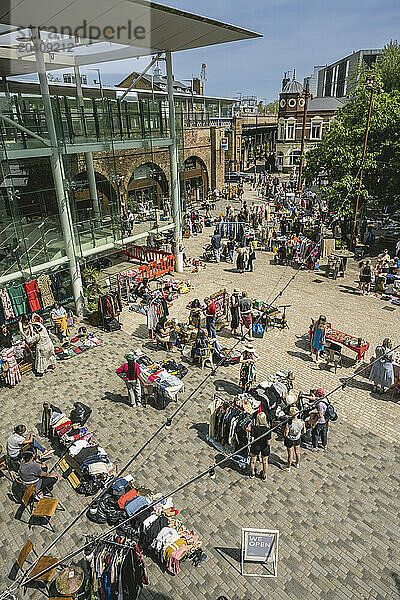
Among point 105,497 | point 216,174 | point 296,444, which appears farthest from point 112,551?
point 216,174

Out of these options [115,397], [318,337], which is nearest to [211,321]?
[318,337]

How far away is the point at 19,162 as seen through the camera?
13531 millimetres

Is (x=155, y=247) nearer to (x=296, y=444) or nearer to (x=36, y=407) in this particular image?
(x=36, y=407)

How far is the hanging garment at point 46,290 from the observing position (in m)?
14.8

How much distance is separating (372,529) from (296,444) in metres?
1.95

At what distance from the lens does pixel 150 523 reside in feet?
22.3

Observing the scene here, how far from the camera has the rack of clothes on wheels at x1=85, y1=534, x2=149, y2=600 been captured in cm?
582

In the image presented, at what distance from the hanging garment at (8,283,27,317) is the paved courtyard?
2975mm

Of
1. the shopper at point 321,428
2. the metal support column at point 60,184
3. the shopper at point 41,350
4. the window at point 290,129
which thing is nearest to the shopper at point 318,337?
the shopper at point 321,428

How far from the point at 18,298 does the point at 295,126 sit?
61.7 m

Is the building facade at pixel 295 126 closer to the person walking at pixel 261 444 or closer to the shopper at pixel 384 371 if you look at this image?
the shopper at pixel 384 371

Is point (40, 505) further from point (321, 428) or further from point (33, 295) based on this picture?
point (33, 295)

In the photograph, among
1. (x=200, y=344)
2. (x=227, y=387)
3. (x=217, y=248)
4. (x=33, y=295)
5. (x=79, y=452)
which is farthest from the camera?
(x=217, y=248)

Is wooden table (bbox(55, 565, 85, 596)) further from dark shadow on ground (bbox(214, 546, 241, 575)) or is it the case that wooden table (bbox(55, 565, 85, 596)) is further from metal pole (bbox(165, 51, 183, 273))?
metal pole (bbox(165, 51, 183, 273))
